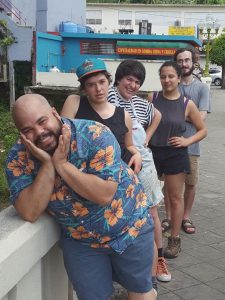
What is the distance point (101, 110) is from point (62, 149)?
0.88 m

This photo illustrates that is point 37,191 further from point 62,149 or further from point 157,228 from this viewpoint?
point 157,228

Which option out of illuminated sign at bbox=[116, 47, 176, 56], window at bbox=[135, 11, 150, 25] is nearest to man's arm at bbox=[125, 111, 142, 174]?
illuminated sign at bbox=[116, 47, 176, 56]

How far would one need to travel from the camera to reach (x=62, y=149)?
6.94 ft

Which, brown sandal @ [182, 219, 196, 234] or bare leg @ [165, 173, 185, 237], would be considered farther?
brown sandal @ [182, 219, 196, 234]

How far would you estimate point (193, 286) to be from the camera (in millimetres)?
3859

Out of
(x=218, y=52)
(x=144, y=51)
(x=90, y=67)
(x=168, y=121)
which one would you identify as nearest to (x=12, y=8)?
(x=144, y=51)

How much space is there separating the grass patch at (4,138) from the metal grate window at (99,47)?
11.2 ft

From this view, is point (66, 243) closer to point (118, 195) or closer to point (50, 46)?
point (118, 195)

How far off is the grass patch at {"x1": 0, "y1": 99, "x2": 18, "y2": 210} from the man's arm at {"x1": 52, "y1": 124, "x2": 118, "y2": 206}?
3.19 m

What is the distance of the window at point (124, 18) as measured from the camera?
→ 49344 millimetres

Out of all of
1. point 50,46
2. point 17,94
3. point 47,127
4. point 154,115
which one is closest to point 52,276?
point 47,127

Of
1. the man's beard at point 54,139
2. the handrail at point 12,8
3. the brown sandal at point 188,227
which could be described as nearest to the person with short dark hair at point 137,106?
the man's beard at point 54,139

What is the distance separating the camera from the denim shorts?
2420 millimetres

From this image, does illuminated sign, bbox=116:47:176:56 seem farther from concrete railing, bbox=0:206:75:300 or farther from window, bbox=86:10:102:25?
window, bbox=86:10:102:25
